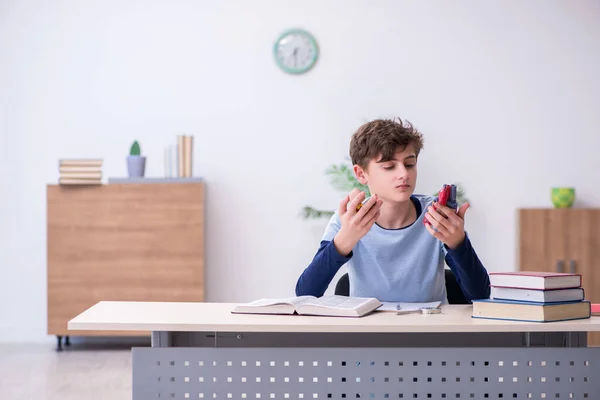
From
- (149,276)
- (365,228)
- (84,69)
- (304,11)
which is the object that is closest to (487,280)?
(365,228)

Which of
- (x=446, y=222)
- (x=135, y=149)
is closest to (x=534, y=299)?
(x=446, y=222)

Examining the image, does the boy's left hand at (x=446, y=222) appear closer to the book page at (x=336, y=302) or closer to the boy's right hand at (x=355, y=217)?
the boy's right hand at (x=355, y=217)

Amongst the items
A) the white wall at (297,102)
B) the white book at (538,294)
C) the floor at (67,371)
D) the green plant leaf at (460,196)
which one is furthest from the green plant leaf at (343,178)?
the white book at (538,294)

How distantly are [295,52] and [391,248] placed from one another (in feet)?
11.0

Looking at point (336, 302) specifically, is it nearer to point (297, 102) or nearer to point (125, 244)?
point (125, 244)

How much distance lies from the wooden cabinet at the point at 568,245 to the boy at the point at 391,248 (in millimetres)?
2964

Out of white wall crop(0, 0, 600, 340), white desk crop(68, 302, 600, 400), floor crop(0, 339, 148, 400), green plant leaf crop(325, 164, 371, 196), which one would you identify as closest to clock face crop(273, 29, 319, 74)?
white wall crop(0, 0, 600, 340)

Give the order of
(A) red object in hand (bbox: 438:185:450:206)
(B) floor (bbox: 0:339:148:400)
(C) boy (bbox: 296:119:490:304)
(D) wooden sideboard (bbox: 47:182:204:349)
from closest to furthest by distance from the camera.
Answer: (A) red object in hand (bbox: 438:185:450:206), (C) boy (bbox: 296:119:490:304), (B) floor (bbox: 0:339:148:400), (D) wooden sideboard (bbox: 47:182:204:349)

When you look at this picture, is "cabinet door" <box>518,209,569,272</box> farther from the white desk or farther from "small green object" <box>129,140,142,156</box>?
the white desk

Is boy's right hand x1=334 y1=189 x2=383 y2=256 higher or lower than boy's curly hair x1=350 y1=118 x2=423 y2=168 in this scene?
lower

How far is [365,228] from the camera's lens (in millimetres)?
2447

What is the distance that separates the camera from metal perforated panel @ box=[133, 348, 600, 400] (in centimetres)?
222

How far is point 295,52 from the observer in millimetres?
5730

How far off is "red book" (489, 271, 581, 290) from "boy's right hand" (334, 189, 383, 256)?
41cm
